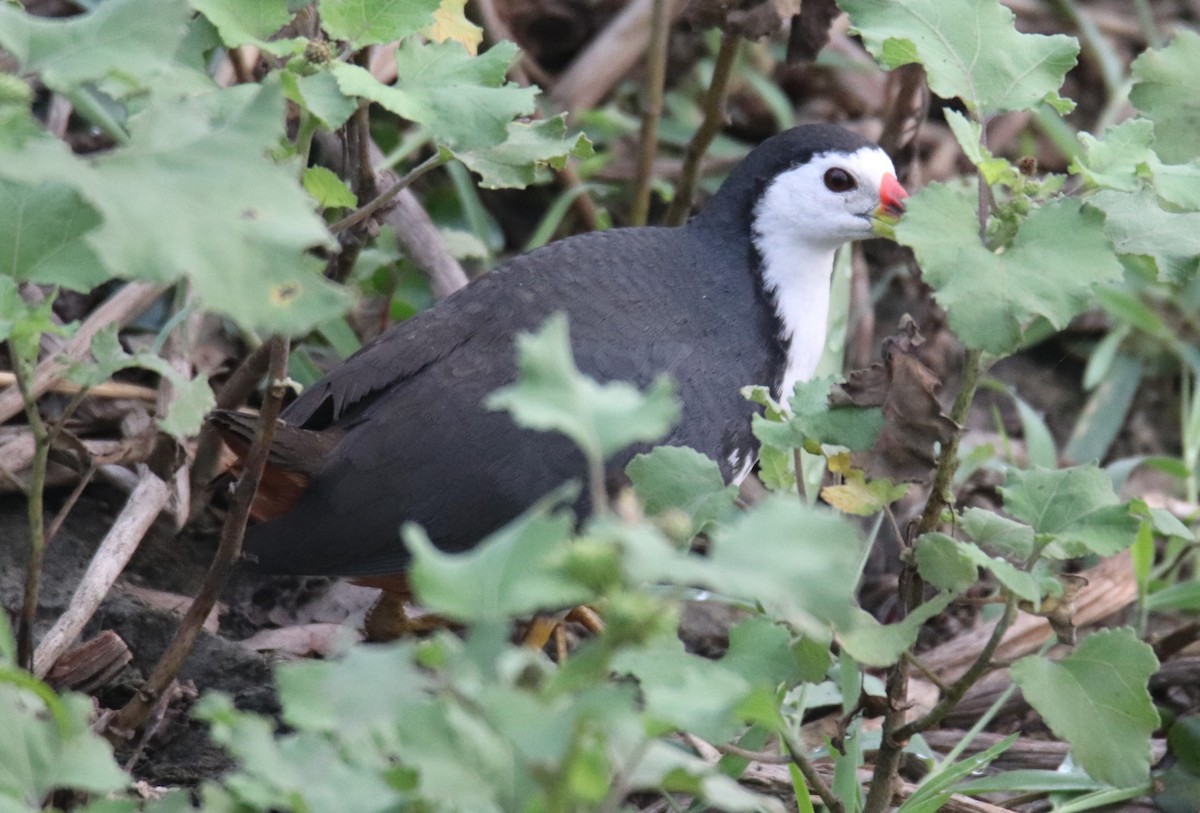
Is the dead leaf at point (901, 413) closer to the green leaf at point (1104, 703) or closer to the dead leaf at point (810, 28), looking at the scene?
the green leaf at point (1104, 703)

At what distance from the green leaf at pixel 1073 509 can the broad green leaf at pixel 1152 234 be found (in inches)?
12.4

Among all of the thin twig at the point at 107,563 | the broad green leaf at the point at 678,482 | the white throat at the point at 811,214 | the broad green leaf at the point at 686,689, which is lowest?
the thin twig at the point at 107,563

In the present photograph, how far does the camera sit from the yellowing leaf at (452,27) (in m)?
2.53

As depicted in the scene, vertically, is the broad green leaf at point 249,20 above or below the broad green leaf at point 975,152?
above

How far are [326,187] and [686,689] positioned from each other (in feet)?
3.36

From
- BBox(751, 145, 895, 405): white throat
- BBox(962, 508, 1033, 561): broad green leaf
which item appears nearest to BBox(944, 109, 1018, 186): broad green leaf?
BBox(962, 508, 1033, 561): broad green leaf

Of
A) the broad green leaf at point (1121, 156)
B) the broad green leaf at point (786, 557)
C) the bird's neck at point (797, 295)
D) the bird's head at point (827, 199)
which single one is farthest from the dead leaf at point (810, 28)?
the broad green leaf at point (786, 557)

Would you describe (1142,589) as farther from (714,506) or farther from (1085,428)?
(714,506)

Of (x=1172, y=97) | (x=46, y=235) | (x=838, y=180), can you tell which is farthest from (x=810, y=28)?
(x=46, y=235)

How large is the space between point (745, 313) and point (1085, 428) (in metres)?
1.44

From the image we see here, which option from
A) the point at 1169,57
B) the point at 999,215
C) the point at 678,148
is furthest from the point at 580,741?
the point at 678,148

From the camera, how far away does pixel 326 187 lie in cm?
203

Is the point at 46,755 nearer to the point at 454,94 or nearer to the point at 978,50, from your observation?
the point at 454,94

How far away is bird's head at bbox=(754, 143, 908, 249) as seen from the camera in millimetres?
3189
